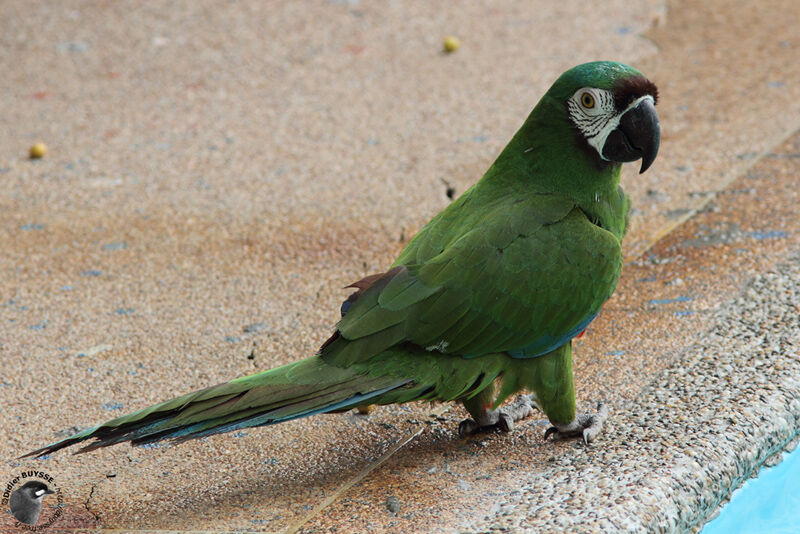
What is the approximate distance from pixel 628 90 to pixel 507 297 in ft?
1.74

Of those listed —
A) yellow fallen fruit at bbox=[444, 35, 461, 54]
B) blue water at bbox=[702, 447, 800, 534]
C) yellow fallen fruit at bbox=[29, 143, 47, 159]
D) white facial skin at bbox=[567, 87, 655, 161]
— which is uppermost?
yellow fallen fruit at bbox=[444, 35, 461, 54]

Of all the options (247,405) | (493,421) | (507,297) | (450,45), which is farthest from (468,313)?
(450,45)

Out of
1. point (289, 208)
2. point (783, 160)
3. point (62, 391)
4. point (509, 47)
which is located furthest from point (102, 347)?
point (509, 47)

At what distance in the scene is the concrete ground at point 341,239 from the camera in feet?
6.61

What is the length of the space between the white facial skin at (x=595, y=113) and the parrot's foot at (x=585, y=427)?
591 millimetres

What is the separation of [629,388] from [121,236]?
6.36 ft

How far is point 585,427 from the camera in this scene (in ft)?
6.92

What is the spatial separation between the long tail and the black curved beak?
0.73 meters

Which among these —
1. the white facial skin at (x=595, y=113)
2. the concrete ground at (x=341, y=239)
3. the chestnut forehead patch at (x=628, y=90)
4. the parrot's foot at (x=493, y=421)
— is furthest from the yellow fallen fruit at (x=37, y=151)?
the chestnut forehead patch at (x=628, y=90)

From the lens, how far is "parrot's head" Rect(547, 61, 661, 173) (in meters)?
2.08

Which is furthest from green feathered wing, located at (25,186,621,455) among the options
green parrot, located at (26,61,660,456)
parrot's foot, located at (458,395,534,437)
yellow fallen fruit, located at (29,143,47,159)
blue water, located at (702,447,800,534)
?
yellow fallen fruit, located at (29,143,47,159)

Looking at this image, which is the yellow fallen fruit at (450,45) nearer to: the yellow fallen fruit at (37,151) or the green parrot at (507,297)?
the yellow fallen fruit at (37,151)

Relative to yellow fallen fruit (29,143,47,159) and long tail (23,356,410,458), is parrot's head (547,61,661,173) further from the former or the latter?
yellow fallen fruit (29,143,47,159)

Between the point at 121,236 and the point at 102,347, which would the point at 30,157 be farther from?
the point at 102,347
